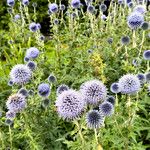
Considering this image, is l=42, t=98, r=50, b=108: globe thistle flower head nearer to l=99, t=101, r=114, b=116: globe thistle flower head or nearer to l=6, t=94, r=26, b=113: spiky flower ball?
l=6, t=94, r=26, b=113: spiky flower ball

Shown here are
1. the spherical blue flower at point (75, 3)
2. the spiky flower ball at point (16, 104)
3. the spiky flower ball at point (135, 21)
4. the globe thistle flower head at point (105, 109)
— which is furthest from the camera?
the spherical blue flower at point (75, 3)

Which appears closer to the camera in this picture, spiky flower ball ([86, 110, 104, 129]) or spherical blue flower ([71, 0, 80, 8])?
spiky flower ball ([86, 110, 104, 129])

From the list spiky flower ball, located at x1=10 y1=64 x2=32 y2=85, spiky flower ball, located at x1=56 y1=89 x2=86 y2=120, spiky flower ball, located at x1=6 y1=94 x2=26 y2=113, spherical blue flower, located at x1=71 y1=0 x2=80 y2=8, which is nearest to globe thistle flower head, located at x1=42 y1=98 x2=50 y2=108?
spiky flower ball, located at x1=10 y1=64 x2=32 y2=85

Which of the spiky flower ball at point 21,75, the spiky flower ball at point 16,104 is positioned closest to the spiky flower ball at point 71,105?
the spiky flower ball at point 16,104

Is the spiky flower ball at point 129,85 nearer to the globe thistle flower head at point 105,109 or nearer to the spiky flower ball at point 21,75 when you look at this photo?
the globe thistle flower head at point 105,109

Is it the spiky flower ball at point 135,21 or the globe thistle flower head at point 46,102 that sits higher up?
the spiky flower ball at point 135,21

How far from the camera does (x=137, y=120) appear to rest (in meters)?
3.46

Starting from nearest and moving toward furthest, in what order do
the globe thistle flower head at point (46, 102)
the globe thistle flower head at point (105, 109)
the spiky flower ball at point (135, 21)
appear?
the globe thistle flower head at point (105, 109), the globe thistle flower head at point (46, 102), the spiky flower ball at point (135, 21)

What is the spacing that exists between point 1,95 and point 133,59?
1502 mm

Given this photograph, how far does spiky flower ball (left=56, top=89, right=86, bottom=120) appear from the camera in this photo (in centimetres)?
245

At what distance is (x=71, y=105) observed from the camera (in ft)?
8.05

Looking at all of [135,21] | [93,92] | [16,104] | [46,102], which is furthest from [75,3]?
[93,92]

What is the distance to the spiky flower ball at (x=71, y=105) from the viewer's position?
8.02 ft

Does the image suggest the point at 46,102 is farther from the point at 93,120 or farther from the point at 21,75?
→ the point at 93,120
